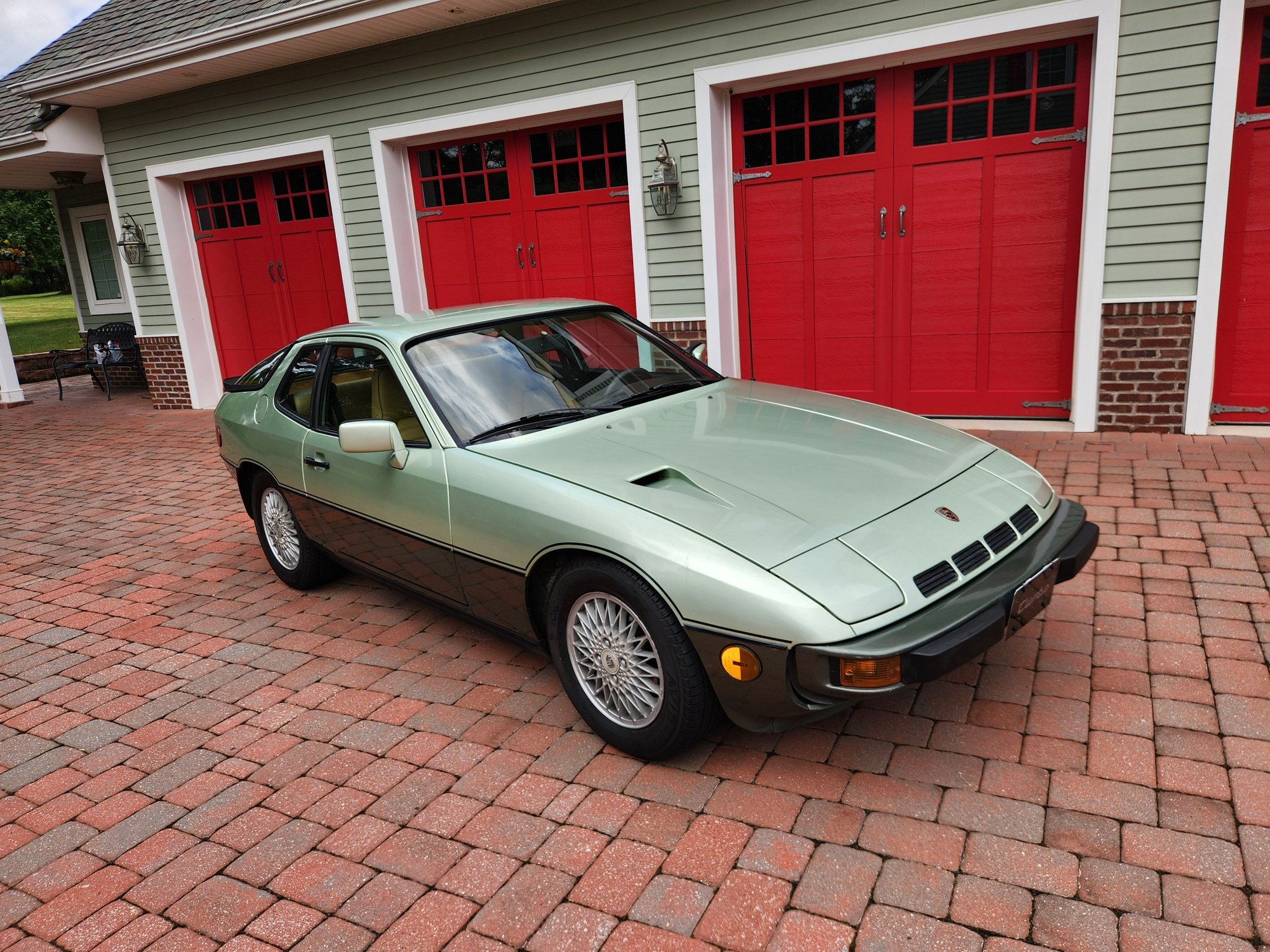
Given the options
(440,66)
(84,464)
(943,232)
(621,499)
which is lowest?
(84,464)

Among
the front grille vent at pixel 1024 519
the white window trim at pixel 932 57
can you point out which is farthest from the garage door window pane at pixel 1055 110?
the front grille vent at pixel 1024 519

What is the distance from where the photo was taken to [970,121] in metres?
6.68

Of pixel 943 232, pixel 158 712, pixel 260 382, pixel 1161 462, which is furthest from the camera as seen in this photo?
pixel 943 232

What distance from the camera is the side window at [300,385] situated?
4289 mm

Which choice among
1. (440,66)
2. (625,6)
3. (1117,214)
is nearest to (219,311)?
(440,66)

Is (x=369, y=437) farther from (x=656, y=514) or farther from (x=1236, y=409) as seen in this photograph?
(x=1236, y=409)

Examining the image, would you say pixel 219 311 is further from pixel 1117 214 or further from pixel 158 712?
pixel 1117 214

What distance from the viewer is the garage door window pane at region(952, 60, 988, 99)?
6559 millimetres

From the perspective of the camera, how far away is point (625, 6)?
7.46 meters

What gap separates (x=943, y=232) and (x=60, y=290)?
3883 centimetres

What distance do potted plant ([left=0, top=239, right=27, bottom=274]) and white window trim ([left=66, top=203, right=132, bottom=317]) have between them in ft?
73.6

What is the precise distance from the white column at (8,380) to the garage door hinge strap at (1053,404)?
Answer: 43.6 ft

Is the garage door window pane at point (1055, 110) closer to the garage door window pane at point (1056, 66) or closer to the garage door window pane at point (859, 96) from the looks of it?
the garage door window pane at point (1056, 66)

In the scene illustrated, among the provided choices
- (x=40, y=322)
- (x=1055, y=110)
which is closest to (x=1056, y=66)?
(x=1055, y=110)
